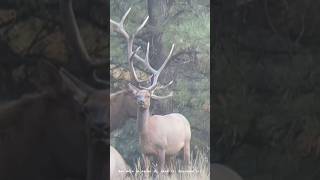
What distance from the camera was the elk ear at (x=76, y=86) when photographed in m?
4.77

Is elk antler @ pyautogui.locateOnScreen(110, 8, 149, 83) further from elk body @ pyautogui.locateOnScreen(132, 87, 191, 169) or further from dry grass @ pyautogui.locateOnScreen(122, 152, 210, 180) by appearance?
dry grass @ pyautogui.locateOnScreen(122, 152, 210, 180)

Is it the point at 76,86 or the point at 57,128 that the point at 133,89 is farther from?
the point at 57,128

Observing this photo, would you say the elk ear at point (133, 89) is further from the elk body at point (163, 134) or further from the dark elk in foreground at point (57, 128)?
the dark elk in foreground at point (57, 128)

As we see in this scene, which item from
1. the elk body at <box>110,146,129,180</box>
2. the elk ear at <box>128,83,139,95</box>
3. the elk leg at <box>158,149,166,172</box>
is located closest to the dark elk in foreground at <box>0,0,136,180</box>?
the elk body at <box>110,146,129,180</box>
